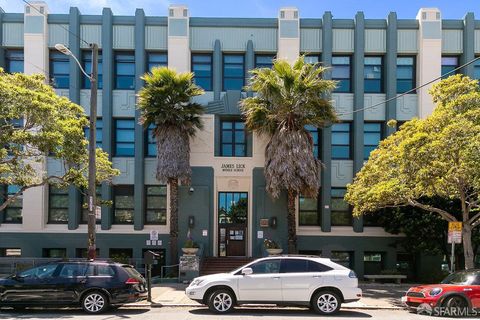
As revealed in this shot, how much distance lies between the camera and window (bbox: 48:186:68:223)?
2595cm

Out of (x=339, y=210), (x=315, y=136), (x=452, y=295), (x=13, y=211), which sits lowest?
(x=452, y=295)

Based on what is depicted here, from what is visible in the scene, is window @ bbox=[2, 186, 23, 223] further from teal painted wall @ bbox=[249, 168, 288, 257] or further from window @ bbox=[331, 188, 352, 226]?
window @ bbox=[331, 188, 352, 226]

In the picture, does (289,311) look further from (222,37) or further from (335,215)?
(222,37)

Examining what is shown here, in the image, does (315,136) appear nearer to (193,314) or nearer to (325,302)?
(325,302)

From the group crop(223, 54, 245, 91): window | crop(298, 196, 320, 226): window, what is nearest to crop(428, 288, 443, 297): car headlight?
crop(298, 196, 320, 226): window

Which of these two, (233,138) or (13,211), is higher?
(233,138)

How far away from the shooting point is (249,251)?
2548 centimetres

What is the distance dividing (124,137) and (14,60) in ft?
22.7

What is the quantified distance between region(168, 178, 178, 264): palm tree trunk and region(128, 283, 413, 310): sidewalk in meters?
2.65

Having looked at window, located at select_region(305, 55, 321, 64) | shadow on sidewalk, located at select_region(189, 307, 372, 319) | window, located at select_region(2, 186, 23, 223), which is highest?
window, located at select_region(305, 55, 321, 64)

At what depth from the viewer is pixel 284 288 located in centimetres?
1386

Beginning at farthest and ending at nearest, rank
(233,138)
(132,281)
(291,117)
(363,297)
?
(233,138) → (291,117) → (363,297) → (132,281)

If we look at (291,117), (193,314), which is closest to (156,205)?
(291,117)

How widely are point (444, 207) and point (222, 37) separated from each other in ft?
43.8
